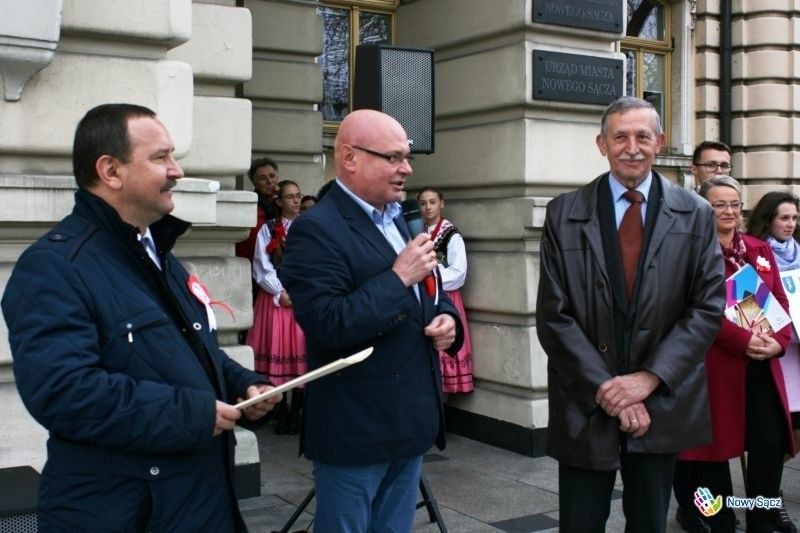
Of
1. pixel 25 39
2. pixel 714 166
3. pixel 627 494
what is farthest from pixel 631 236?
pixel 714 166

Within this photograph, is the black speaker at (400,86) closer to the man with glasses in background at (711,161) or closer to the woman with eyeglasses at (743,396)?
the woman with eyeglasses at (743,396)

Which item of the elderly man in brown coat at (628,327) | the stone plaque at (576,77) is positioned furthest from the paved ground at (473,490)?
the stone plaque at (576,77)

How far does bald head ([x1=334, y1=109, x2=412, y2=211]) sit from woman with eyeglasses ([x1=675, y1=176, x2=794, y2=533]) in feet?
7.27

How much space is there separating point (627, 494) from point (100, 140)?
232 cm

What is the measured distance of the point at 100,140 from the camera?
2619 mm

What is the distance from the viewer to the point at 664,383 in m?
3.62

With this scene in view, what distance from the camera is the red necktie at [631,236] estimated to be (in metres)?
3.74

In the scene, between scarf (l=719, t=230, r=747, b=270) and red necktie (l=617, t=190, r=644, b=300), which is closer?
red necktie (l=617, t=190, r=644, b=300)

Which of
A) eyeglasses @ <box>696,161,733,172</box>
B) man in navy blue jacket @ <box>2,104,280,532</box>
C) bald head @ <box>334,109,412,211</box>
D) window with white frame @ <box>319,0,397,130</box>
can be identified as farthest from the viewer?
window with white frame @ <box>319,0,397,130</box>

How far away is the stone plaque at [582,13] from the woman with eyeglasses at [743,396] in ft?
7.63

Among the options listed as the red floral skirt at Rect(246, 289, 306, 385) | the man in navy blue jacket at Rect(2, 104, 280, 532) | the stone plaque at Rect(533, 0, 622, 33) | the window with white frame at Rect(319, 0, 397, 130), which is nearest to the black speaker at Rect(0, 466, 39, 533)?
the man in navy blue jacket at Rect(2, 104, 280, 532)

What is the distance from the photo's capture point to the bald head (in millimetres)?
3434

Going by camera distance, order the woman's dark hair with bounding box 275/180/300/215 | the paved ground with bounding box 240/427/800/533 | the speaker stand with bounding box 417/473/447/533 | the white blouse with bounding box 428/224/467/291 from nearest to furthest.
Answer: the speaker stand with bounding box 417/473/447/533, the paved ground with bounding box 240/427/800/533, the white blouse with bounding box 428/224/467/291, the woman's dark hair with bounding box 275/180/300/215

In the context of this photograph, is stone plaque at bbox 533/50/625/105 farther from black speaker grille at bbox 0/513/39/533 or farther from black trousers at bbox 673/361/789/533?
black speaker grille at bbox 0/513/39/533
